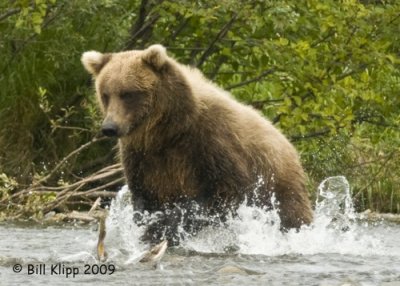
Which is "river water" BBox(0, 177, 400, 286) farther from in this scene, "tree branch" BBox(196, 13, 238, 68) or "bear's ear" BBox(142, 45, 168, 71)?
"tree branch" BBox(196, 13, 238, 68)

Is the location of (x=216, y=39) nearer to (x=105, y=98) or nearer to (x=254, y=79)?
(x=254, y=79)

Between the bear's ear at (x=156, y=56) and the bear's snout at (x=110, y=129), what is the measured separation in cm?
54

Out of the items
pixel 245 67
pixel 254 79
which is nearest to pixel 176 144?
pixel 254 79

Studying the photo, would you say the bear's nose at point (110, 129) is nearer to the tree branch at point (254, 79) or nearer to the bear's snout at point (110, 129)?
the bear's snout at point (110, 129)

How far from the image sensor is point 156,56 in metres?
8.61

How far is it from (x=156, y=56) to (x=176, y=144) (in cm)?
64

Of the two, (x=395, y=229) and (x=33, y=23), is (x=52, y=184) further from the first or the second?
(x=395, y=229)

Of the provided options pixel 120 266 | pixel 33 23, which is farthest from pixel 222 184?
pixel 33 23

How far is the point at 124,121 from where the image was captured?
859 cm

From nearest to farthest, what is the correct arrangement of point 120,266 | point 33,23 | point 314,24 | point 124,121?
point 120,266
point 124,121
point 33,23
point 314,24

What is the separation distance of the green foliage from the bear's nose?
8.01ft

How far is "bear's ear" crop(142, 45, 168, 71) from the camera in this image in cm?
857

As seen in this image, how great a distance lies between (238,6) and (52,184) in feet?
8.29

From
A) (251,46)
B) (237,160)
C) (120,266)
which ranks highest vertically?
(251,46)
